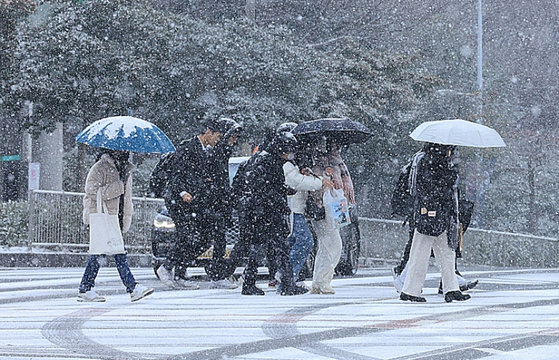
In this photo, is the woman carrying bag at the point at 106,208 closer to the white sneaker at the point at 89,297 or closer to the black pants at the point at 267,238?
the white sneaker at the point at 89,297

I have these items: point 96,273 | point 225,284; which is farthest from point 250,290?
point 96,273

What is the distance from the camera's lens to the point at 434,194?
9.44 meters

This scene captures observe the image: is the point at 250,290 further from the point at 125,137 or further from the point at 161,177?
the point at 125,137

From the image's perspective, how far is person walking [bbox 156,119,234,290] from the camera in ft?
35.3

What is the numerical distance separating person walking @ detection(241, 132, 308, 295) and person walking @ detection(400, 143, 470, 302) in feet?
4.32

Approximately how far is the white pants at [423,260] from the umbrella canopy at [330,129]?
1566 millimetres

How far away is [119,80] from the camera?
20547 mm

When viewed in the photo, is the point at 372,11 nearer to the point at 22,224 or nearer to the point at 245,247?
the point at 22,224

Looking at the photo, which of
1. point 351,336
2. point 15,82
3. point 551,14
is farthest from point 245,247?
point 551,14

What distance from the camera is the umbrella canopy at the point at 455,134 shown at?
367 inches

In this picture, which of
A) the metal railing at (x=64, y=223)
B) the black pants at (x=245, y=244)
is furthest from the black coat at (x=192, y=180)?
the metal railing at (x=64, y=223)

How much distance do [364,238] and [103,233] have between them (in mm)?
12914

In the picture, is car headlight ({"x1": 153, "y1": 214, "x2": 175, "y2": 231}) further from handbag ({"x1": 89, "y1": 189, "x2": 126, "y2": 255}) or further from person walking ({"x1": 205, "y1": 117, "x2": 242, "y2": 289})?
handbag ({"x1": 89, "y1": 189, "x2": 126, "y2": 255})

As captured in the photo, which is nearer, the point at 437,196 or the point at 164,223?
the point at 437,196
